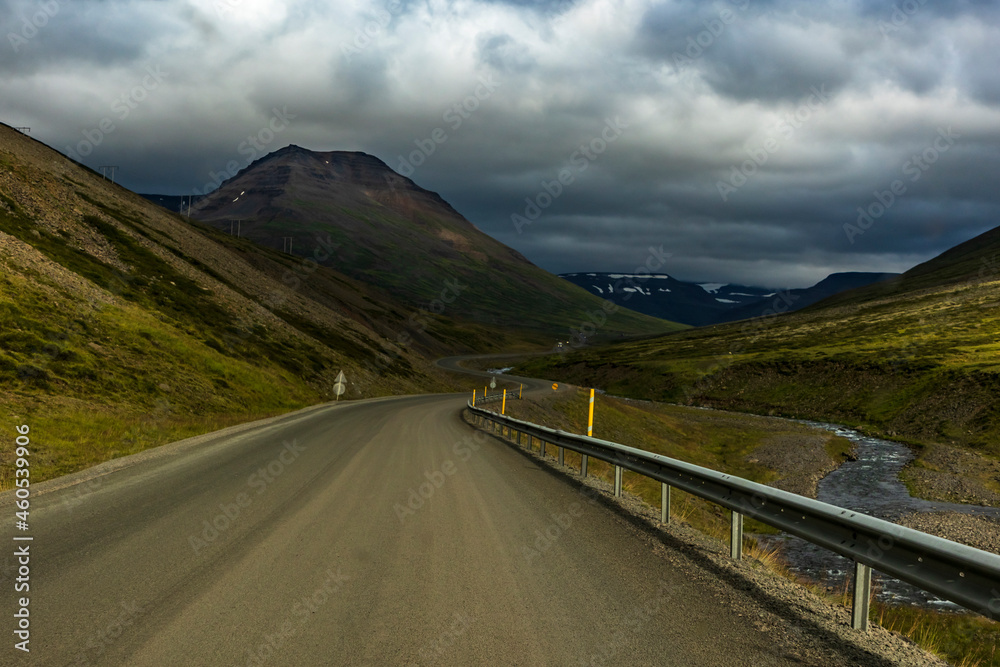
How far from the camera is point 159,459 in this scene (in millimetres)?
13906

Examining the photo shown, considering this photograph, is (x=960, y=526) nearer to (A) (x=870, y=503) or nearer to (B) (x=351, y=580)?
(A) (x=870, y=503)

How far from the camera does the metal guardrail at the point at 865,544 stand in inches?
166

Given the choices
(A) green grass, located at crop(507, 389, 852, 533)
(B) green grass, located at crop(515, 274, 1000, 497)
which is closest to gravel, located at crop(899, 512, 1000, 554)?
(B) green grass, located at crop(515, 274, 1000, 497)

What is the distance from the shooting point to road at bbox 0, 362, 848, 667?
4461 mm

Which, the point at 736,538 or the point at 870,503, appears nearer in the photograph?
the point at 736,538

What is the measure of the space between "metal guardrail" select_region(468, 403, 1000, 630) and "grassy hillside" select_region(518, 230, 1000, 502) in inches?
971

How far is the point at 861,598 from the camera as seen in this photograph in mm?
5207

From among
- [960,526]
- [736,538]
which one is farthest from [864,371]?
[736,538]

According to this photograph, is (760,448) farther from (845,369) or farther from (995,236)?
(995,236)

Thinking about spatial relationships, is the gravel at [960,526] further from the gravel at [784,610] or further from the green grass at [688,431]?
the gravel at [784,610]

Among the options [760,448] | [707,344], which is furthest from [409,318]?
[760,448]

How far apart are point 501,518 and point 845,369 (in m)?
64.6

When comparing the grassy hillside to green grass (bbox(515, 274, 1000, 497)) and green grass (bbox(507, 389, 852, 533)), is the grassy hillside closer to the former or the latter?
green grass (bbox(515, 274, 1000, 497))

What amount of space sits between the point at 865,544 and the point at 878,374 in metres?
62.9
